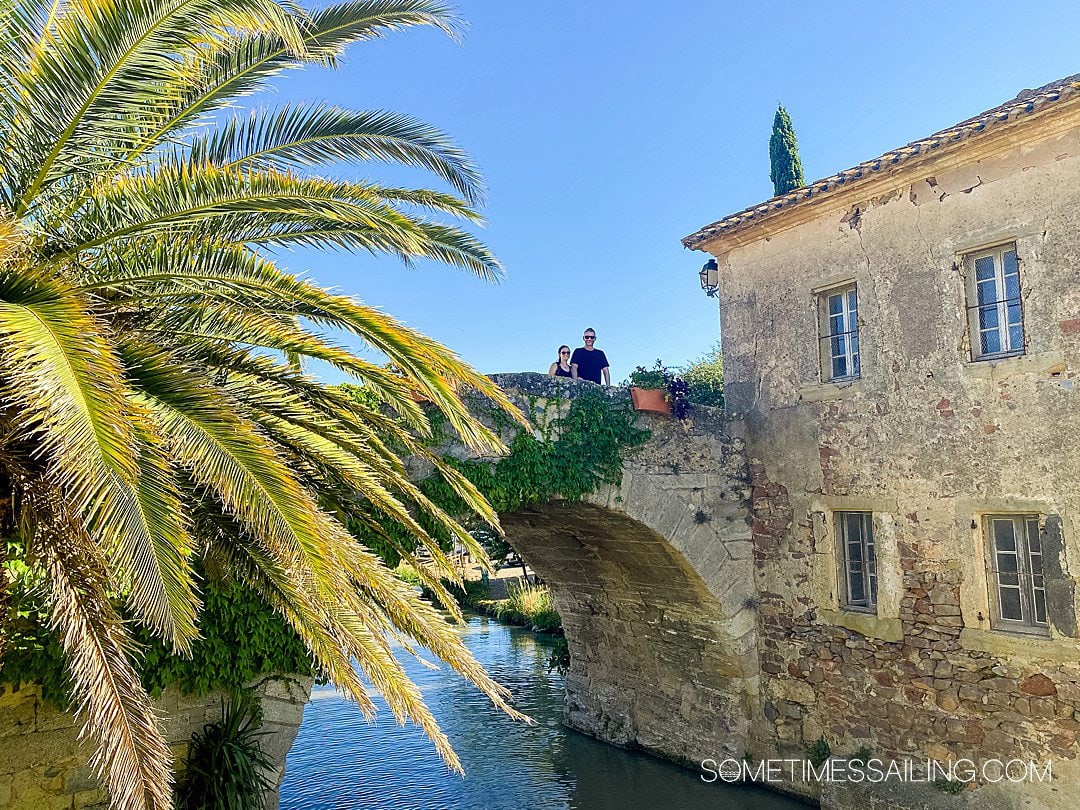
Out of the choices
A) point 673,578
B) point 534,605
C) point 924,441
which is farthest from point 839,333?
point 534,605

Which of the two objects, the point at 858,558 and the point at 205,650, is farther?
the point at 858,558

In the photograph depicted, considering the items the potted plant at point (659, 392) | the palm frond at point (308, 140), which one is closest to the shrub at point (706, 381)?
the potted plant at point (659, 392)

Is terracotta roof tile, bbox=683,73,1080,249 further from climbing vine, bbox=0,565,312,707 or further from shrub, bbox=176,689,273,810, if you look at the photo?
shrub, bbox=176,689,273,810

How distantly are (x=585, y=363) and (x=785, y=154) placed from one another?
23.5ft

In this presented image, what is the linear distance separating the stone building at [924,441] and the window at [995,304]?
0.05 feet

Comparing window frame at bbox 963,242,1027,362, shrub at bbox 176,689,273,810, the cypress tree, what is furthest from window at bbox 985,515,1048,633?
the cypress tree

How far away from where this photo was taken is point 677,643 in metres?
9.68

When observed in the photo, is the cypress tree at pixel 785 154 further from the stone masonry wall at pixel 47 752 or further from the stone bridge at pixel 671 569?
the stone masonry wall at pixel 47 752

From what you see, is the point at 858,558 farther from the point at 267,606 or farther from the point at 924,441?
the point at 267,606

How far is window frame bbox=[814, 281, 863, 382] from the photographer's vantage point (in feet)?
26.4

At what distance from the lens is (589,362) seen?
9609 mm

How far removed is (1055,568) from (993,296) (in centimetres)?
226

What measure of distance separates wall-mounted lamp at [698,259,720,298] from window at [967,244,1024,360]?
10.1 feet

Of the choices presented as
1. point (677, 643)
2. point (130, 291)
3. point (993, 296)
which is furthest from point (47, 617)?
point (993, 296)
